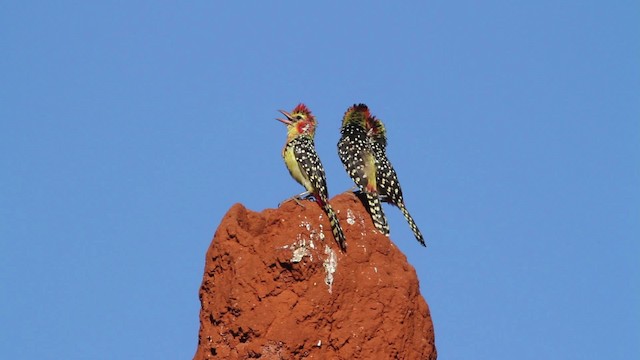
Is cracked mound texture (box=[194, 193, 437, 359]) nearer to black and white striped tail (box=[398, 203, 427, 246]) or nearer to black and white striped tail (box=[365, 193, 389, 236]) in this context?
black and white striped tail (box=[365, 193, 389, 236])

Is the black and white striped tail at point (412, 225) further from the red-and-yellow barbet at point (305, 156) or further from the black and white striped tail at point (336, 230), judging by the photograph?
the black and white striped tail at point (336, 230)

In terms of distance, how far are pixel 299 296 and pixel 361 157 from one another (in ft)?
13.5

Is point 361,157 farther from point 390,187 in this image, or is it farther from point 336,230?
point 336,230

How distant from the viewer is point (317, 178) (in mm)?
16922

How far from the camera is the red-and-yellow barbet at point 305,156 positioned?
55.3ft

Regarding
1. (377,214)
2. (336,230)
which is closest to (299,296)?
(336,230)

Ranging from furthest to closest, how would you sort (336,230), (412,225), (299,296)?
(412,225) < (336,230) < (299,296)

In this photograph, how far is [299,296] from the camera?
49.0 feet

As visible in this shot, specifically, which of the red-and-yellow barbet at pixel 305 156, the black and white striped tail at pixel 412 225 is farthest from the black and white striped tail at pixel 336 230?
the black and white striped tail at pixel 412 225

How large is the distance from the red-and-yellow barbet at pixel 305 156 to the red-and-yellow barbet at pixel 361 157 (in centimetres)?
82

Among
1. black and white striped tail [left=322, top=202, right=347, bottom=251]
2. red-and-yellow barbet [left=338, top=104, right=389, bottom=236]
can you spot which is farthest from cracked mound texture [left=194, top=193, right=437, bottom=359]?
red-and-yellow barbet [left=338, top=104, right=389, bottom=236]

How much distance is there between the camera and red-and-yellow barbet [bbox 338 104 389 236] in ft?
56.7

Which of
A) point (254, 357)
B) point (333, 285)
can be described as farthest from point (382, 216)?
point (254, 357)

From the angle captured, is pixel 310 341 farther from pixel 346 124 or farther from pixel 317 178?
pixel 346 124
